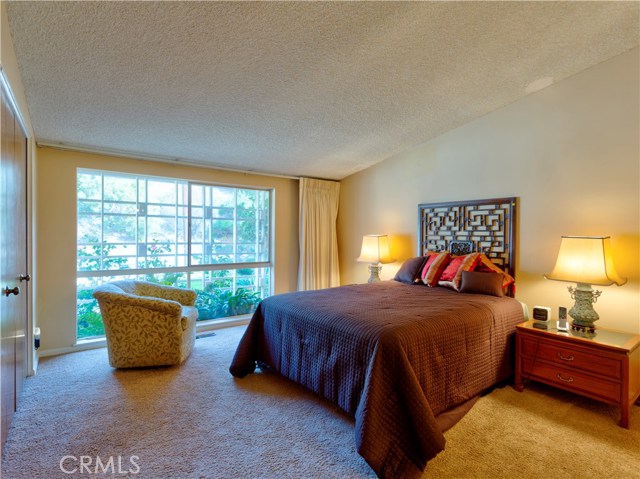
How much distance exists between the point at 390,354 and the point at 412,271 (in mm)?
1961

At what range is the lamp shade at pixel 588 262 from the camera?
2.38 metres

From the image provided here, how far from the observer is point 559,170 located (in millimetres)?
2959

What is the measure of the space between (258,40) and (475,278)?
2.59m

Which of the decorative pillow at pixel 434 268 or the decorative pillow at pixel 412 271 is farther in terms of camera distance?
the decorative pillow at pixel 412 271

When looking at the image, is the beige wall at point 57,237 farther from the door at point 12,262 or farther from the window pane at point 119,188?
the door at point 12,262

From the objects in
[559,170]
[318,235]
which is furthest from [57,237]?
[559,170]

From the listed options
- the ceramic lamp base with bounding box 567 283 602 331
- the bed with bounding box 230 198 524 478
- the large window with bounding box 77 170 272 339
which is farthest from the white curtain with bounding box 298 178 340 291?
the ceramic lamp base with bounding box 567 283 602 331

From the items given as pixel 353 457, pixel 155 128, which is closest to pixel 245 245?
pixel 155 128

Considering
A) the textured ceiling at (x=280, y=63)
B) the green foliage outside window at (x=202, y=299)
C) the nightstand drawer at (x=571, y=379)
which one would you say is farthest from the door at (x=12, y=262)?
the nightstand drawer at (x=571, y=379)

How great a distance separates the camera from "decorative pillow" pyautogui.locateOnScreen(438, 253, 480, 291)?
10.6 feet

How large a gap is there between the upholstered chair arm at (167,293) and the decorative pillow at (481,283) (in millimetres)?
2747

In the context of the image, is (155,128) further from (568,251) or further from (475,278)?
(568,251)

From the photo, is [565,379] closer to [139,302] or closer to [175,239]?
[139,302]

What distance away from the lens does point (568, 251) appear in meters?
2.54
